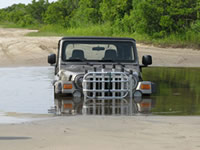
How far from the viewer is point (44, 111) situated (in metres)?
10.0

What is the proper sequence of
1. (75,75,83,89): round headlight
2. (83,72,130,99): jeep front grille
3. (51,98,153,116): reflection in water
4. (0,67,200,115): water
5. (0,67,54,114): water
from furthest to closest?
(75,75,83,89): round headlight < (83,72,130,99): jeep front grille < (0,67,54,114): water < (0,67,200,115): water < (51,98,153,116): reflection in water

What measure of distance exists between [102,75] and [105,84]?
0.25 metres

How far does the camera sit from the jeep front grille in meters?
10.7

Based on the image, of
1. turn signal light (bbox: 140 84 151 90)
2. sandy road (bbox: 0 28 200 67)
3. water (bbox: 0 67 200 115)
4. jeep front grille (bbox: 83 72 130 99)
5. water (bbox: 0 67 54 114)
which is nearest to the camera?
water (bbox: 0 67 200 115)

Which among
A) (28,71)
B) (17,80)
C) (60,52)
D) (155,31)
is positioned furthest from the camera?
(155,31)

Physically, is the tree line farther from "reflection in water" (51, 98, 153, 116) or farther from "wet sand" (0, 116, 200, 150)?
"wet sand" (0, 116, 200, 150)

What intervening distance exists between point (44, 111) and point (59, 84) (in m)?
1.16

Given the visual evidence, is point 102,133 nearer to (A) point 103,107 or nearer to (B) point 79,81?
(A) point 103,107

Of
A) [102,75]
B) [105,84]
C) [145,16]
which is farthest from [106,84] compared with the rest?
[145,16]

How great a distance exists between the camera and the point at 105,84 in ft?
35.8

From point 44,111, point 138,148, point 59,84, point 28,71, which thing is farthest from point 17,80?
point 138,148

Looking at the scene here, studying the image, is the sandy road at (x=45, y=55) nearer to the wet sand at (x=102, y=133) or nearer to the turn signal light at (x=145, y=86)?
the turn signal light at (x=145, y=86)

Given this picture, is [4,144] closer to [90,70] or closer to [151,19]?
[90,70]

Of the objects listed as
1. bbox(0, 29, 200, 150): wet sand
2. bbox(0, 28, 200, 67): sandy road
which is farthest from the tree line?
bbox(0, 29, 200, 150): wet sand
